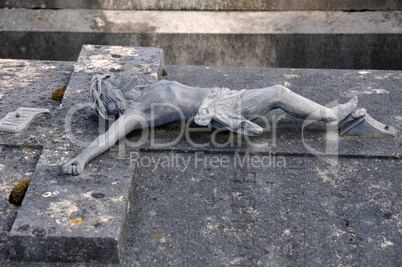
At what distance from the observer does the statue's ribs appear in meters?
5.79

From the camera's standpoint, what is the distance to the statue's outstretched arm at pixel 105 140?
512 cm

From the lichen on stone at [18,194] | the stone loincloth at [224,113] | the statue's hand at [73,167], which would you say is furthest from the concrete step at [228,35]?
the lichen on stone at [18,194]

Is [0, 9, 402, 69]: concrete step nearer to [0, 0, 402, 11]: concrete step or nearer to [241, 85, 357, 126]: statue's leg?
[0, 0, 402, 11]: concrete step

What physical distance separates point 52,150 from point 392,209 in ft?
10.6

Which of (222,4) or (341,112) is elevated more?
(222,4)

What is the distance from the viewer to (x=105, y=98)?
18.7 feet

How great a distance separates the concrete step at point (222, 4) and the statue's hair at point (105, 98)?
3290 millimetres

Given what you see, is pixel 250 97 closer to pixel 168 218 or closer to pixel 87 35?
pixel 168 218

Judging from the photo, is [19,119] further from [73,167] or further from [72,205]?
[72,205]

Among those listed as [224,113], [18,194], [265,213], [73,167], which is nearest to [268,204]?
[265,213]

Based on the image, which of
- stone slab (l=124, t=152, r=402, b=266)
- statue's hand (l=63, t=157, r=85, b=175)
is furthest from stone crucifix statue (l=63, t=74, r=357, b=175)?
statue's hand (l=63, t=157, r=85, b=175)

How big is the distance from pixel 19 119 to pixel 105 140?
1141mm

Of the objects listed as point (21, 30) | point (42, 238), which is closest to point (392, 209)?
point (42, 238)

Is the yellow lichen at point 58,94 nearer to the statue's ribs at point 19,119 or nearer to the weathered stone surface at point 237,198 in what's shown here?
the weathered stone surface at point 237,198
